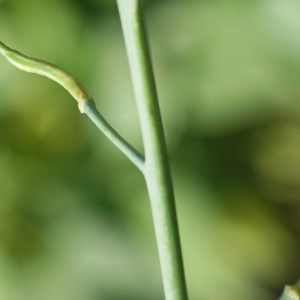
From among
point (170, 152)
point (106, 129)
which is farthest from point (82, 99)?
A: point (170, 152)

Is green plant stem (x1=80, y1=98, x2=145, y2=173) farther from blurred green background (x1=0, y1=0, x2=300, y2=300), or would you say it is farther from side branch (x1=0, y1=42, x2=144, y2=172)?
blurred green background (x1=0, y1=0, x2=300, y2=300)

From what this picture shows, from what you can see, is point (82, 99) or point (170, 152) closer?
point (82, 99)

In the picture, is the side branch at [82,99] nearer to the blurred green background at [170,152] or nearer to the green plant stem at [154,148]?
the green plant stem at [154,148]

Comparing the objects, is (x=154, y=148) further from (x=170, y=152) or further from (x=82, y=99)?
(x=170, y=152)

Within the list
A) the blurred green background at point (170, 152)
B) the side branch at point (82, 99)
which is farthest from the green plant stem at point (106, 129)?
the blurred green background at point (170, 152)

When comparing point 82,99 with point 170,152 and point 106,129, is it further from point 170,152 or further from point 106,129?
point 170,152

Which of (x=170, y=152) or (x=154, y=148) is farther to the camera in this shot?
(x=170, y=152)
